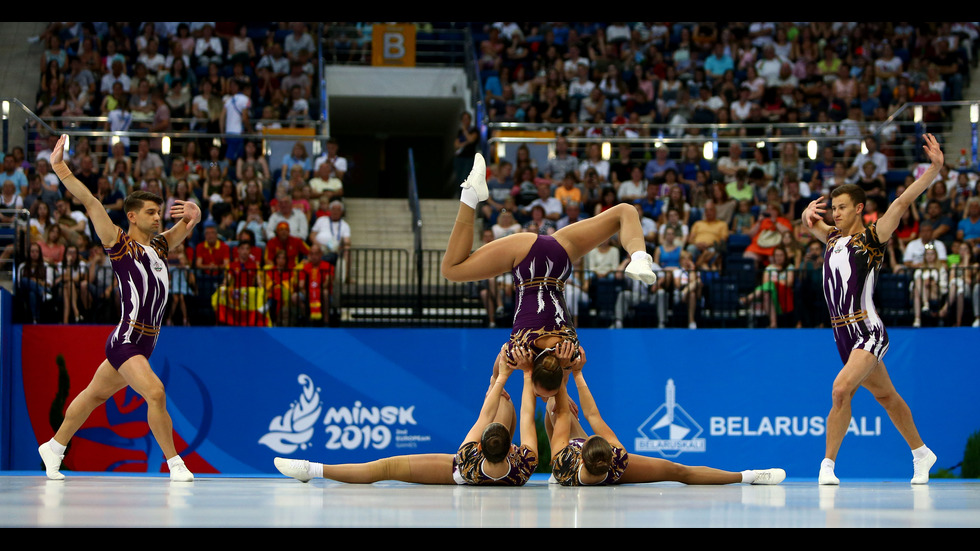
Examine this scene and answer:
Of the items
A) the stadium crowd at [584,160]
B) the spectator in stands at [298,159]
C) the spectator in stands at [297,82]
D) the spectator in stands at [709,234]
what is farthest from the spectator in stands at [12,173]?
the spectator in stands at [709,234]

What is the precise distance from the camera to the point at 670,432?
10711 mm

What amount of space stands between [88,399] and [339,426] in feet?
12.4

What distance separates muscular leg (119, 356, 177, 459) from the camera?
22.2 ft

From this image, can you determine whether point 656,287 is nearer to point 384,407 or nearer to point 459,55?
point 384,407

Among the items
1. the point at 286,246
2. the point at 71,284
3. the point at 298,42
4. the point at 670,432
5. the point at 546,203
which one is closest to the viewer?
the point at 670,432

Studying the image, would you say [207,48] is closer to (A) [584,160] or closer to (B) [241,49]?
(B) [241,49]

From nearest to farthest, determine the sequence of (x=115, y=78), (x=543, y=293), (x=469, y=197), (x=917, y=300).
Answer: (x=469, y=197), (x=543, y=293), (x=917, y=300), (x=115, y=78)

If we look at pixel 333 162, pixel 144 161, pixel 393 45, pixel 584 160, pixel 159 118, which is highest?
pixel 393 45

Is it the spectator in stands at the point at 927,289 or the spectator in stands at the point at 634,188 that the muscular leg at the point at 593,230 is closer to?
the spectator in stands at the point at 927,289

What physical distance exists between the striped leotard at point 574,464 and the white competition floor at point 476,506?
160 mm

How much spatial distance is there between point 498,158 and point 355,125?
7.33 metres

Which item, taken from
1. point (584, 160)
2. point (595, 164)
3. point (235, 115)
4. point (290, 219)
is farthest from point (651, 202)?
point (235, 115)

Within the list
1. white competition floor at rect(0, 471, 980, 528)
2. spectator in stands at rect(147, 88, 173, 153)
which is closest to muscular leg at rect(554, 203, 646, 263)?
white competition floor at rect(0, 471, 980, 528)

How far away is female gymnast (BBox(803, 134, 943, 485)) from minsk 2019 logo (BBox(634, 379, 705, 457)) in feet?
11.6
